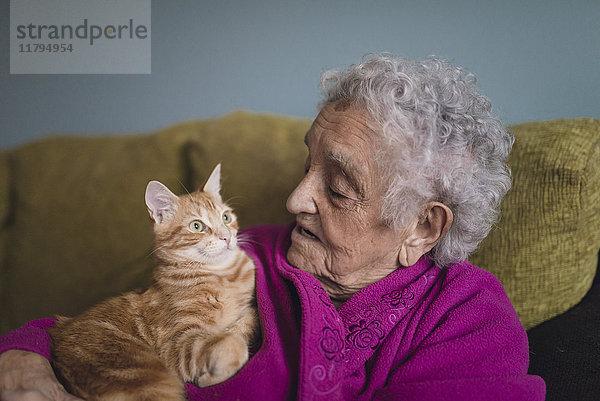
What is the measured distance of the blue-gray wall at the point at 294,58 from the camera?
5.11ft

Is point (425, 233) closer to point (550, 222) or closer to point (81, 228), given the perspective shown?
point (550, 222)

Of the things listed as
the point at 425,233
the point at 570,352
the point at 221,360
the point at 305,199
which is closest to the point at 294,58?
the point at 305,199

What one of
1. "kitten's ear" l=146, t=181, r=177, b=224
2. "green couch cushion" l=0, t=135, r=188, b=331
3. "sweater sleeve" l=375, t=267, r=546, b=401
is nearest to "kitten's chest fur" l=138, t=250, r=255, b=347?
"kitten's ear" l=146, t=181, r=177, b=224

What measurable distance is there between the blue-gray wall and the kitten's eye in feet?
2.96

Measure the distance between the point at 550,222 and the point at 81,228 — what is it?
1.74 m

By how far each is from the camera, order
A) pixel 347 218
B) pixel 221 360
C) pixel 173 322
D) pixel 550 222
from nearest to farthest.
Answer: pixel 221 360
pixel 173 322
pixel 347 218
pixel 550 222

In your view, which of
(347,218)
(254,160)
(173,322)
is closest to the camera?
(173,322)

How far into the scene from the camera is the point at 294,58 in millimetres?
1830

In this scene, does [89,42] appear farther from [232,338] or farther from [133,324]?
[232,338]

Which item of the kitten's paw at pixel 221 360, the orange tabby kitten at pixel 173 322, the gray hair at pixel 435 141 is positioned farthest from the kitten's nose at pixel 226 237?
the gray hair at pixel 435 141

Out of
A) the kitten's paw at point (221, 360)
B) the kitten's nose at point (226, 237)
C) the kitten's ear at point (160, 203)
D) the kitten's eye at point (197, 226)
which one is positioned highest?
the kitten's ear at point (160, 203)

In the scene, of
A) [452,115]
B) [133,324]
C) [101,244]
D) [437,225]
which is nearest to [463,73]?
[452,115]

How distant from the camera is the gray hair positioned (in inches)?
43.0

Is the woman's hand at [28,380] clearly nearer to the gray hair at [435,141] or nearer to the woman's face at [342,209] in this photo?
the woman's face at [342,209]
